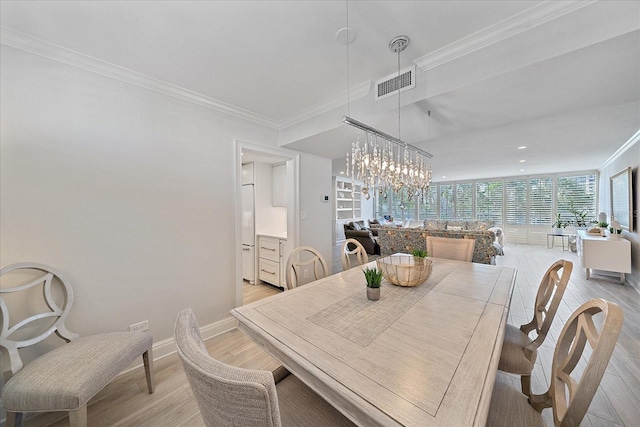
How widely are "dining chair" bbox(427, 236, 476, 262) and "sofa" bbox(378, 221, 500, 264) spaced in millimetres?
1342

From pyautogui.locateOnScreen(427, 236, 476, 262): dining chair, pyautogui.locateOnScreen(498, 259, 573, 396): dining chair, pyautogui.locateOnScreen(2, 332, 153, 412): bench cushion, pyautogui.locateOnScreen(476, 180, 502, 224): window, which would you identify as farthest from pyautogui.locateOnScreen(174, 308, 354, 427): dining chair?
pyautogui.locateOnScreen(476, 180, 502, 224): window

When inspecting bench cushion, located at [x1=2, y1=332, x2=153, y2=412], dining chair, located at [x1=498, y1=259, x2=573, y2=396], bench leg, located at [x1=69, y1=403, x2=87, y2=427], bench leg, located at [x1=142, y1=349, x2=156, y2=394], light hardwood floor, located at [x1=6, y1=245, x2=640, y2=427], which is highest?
dining chair, located at [x1=498, y1=259, x2=573, y2=396]

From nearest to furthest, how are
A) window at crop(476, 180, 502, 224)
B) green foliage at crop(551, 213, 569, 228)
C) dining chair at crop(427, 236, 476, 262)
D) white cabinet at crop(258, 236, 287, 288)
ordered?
dining chair at crop(427, 236, 476, 262)
white cabinet at crop(258, 236, 287, 288)
green foliage at crop(551, 213, 569, 228)
window at crop(476, 180, 502, 224)

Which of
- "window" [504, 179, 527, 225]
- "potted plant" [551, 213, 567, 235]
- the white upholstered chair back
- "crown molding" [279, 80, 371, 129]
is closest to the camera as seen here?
the white upholstered chair back

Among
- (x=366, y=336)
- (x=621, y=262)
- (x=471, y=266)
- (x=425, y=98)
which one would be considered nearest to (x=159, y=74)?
(x=425, y=98)

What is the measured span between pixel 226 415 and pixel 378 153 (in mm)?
2092

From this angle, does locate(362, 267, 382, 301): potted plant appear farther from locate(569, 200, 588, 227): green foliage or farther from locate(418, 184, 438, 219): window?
locate(418, 184, 438, 219): window

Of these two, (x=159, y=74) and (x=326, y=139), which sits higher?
(x=159, y=74)

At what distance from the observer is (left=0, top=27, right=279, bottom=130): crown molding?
1514 millimetres

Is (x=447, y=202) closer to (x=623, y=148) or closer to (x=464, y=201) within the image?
(x=464, y=201)

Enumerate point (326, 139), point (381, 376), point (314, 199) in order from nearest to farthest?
point (381, 376), point (326, 139), point (314, 199)

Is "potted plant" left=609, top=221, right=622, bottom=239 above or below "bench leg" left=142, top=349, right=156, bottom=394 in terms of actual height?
above

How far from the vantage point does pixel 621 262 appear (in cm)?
366

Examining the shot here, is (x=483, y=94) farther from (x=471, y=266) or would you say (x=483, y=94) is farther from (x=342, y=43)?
(x=471, y=266)
